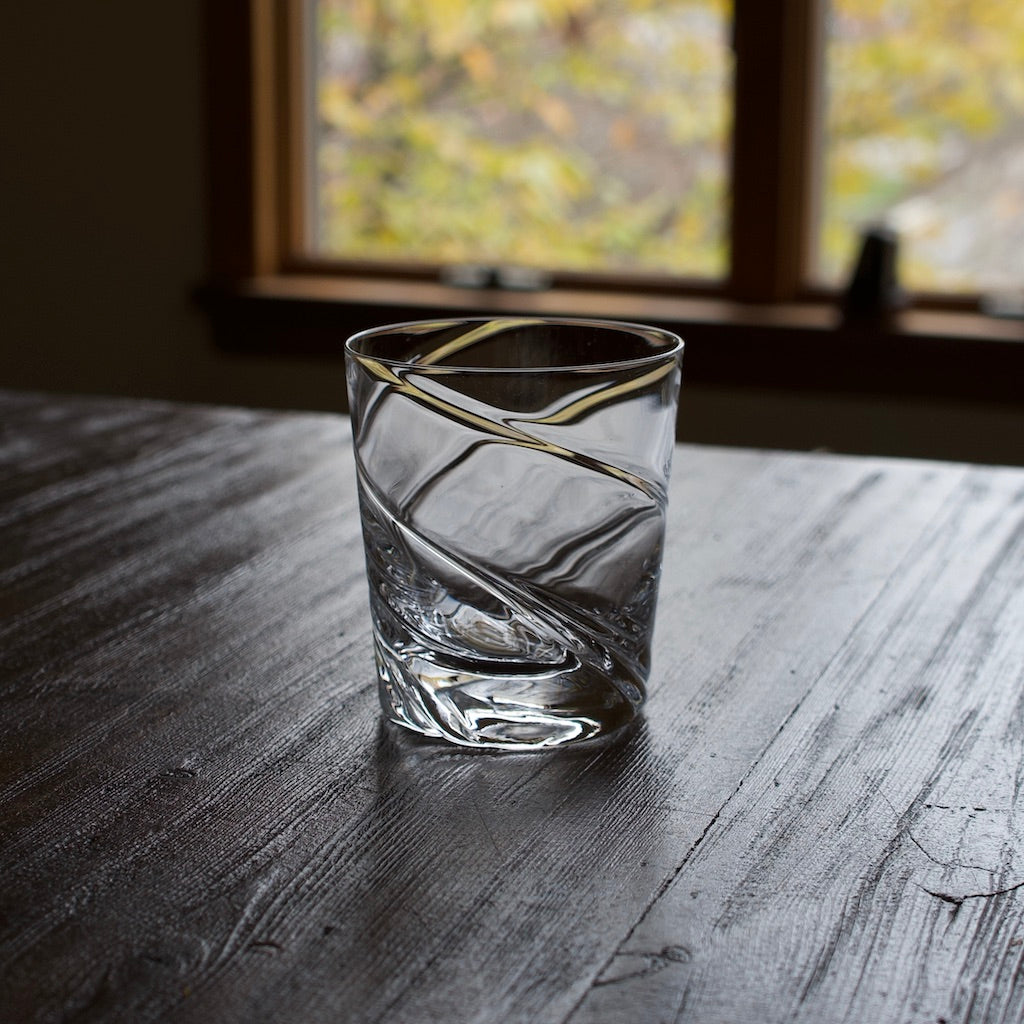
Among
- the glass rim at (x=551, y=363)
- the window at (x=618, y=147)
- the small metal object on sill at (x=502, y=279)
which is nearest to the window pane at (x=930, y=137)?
the window at (x=618, y=147)

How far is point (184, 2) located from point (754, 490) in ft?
6.83

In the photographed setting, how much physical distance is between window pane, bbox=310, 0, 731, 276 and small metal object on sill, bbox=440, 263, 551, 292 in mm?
62

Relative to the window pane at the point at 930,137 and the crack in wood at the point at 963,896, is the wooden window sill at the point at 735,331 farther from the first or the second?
the crack in wood at the point at 963,896

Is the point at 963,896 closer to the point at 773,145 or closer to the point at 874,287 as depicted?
the point at 874,287

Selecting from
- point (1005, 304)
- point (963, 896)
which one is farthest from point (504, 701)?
point (1005, 304)

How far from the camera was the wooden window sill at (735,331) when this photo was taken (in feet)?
7.33

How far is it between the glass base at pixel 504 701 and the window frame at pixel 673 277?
5.94ft

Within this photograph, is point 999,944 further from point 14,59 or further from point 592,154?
point 14,59

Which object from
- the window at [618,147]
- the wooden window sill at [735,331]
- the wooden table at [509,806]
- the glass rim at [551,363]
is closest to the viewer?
the wooden table at [509,806]

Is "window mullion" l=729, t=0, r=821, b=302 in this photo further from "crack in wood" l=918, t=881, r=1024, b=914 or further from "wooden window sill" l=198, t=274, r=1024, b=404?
"crack in wood" l=918, t=881, r=1024, b=914

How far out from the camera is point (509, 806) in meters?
0.49

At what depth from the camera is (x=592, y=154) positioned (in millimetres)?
2604

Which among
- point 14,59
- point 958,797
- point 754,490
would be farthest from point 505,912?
point 14,59

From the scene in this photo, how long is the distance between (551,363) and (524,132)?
2.14 meters
